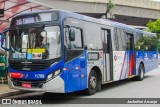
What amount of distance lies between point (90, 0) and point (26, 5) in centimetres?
2401

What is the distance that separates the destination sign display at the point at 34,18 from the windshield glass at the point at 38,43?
29cm

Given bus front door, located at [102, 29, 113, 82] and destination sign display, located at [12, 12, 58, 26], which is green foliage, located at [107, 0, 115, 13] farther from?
destination sign display, located at [12, 12, 58, 26]

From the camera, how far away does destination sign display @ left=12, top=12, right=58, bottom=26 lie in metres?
9.87

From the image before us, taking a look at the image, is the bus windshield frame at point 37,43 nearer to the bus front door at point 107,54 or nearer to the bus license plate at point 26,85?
the bus license plate at point 26,85

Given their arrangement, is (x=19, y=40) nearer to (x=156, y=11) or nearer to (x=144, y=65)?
(x=144, y=65)

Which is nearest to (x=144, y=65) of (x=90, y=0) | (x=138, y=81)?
(x=138, y=81)

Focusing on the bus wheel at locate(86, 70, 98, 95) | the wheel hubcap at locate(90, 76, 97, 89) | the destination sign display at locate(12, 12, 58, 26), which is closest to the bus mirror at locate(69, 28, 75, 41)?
the destination sign display at locate(12, 12, 58, 26)

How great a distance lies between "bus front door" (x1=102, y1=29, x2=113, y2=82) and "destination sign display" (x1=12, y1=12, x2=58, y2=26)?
126 inches

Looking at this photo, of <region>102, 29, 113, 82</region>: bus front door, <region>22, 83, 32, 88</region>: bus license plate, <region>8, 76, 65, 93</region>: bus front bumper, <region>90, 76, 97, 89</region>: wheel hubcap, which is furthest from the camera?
<region>102, 29, 113, 82</region>: bus front door

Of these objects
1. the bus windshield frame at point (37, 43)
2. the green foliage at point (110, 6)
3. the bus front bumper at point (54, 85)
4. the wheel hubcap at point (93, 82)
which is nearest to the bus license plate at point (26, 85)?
the bus front bumper at point (54, 85)

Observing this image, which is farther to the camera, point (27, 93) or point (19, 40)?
point (27, 93)

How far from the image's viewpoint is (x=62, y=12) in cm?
990

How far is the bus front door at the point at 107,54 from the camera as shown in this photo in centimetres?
1242

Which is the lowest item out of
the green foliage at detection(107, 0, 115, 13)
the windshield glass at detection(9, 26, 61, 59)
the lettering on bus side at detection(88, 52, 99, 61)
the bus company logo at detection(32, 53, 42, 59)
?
the lettering on bus side at detection(88, 52, 99, 61)
